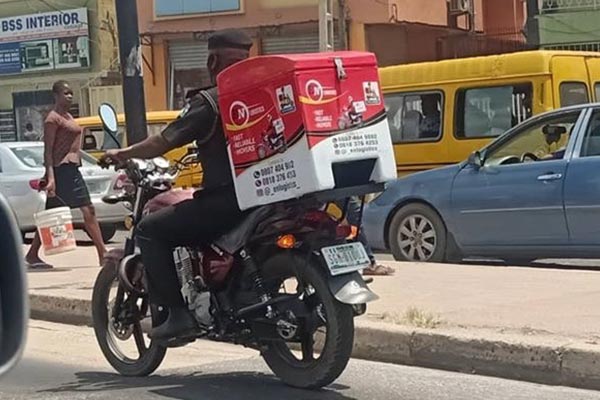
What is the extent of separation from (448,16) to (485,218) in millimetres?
16950

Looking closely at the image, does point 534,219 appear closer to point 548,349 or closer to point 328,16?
point 548,349

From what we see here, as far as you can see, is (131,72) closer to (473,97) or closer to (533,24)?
(473,97)

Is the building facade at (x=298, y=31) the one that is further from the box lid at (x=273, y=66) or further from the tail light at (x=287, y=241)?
the tail light at (x=287, y=241)

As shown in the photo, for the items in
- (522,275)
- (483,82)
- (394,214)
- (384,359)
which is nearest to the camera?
(384,359)

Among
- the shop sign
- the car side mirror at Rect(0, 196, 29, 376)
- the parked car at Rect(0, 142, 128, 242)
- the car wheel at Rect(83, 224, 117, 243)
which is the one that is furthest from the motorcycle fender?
the shop sign

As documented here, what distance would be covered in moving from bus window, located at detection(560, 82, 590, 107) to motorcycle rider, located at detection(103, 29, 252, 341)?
26.3ft

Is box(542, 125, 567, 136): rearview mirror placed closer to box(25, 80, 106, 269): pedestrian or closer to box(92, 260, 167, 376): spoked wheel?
box(25, 80, 106, 269): pedestrian

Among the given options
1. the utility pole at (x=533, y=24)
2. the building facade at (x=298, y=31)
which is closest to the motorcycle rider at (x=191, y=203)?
the building facade at (x=298, y=31)

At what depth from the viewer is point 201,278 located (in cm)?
672

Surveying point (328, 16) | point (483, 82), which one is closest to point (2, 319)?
point (483, 82)

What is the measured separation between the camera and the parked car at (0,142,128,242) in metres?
15.5

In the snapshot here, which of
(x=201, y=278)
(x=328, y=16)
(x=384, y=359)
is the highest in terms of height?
(x=328, y=16)

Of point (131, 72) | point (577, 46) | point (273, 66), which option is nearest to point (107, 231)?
point (131, 72)

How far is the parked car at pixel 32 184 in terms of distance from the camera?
611 inches
